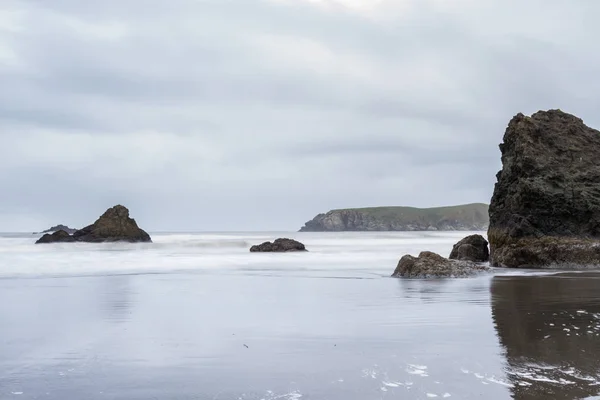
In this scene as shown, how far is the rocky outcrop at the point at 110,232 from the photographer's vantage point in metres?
63.2

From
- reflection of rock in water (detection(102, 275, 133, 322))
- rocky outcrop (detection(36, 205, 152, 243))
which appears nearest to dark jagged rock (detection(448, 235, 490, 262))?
reflection of rock in water (detection(102, 275, 133, 322))

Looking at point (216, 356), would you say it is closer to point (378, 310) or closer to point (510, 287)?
point (378, 310)

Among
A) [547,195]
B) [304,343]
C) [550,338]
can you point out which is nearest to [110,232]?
[547,195]

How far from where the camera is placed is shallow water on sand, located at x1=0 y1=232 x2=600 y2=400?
5.82 metres

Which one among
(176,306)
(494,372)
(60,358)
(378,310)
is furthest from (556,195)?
(60,358)

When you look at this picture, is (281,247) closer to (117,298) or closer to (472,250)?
(472,250)

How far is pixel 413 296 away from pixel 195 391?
29.4ft

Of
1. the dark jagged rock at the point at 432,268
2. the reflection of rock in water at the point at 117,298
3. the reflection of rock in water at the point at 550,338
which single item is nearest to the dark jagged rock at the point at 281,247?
the reflection of rock in water at the point at 117,298

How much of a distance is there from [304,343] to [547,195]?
20285 mm

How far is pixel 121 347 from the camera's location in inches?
316

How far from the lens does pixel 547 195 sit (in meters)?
25.2

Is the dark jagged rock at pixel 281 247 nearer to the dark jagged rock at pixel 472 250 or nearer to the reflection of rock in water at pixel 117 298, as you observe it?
the dark jagged rock at pixel 472 250

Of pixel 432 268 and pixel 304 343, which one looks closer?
pixel 304 343

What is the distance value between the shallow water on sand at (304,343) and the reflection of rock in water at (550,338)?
0.07ft
